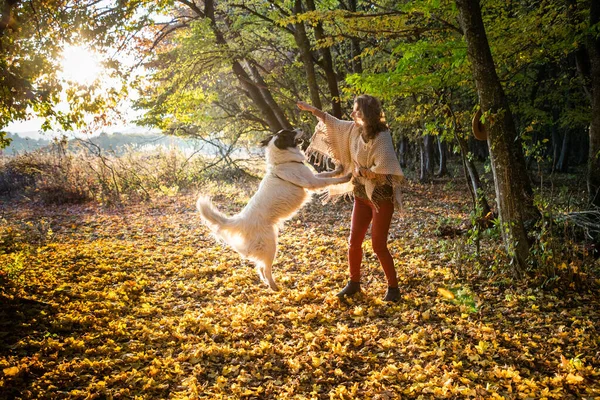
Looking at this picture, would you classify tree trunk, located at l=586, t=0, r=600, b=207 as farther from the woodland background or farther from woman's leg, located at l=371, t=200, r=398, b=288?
woman's leg, located at l=371, t=200, r=398, b=288

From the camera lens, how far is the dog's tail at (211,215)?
15.3ft

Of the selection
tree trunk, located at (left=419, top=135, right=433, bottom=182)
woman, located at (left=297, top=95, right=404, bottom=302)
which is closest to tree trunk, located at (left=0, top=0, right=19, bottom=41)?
woman, located at (left=297, top=95, right=404, bottom=302)

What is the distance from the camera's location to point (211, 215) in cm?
468

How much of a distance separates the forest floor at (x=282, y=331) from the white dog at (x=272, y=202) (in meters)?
0.75

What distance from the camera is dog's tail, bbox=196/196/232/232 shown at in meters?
4.66

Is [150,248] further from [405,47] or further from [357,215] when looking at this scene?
[405,47]

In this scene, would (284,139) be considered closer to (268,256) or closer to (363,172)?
(363,172)

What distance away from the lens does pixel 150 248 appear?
7062 millimetres

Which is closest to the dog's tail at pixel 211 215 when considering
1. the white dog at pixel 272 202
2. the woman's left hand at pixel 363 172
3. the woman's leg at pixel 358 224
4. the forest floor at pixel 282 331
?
the white dog at pixel 272 202

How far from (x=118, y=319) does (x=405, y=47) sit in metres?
5.62

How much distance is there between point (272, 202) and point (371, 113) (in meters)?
1.61

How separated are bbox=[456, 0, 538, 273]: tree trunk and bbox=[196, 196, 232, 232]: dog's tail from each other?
349 cm

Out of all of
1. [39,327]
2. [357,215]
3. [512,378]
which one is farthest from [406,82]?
[39,327]

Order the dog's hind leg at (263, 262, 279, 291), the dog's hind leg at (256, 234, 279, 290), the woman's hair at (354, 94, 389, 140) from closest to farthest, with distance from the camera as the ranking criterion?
the woman's hair at (354, 94, 389, 140) → the dog's hind leg at (256, 234, 279, 290) → the dog's hind leg at (263, 262, 279, 291)
